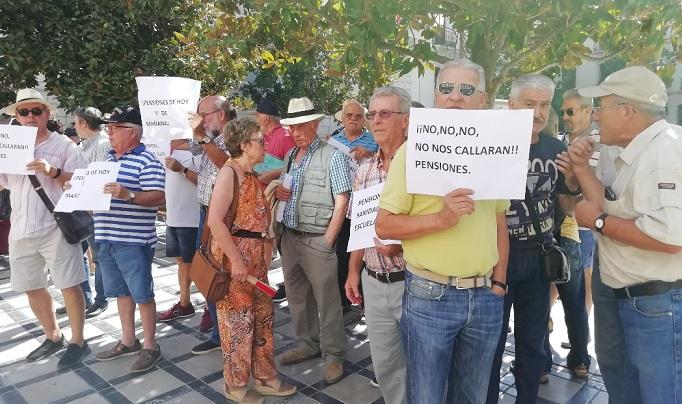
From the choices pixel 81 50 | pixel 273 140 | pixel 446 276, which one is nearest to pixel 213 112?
pixel 273 140

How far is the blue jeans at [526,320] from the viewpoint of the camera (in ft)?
9.12

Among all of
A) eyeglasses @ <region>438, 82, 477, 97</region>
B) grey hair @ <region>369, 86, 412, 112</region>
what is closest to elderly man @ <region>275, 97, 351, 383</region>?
grey hair @ <region>369, 86, 412, 112</region>

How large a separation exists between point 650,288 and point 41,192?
4.08 meters

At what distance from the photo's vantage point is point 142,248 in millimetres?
3789

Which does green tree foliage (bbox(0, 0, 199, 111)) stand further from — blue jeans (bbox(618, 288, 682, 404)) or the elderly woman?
blue jeans (bbox(618, 288, 682, 404))

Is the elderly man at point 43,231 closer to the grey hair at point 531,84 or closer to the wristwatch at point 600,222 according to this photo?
the grey hair at point 531,84

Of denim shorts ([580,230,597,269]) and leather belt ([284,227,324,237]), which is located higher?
leather belt ([284,227,324,237])

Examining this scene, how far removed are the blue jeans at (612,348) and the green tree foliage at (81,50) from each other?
239 inches

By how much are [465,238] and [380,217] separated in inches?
14.3

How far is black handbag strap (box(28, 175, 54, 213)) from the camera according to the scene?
12.6ft

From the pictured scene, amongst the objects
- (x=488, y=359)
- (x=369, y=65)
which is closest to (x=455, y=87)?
(x=488, y=359)

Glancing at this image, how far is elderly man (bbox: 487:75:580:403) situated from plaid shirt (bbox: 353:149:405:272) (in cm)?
68

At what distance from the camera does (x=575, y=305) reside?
11.8 ft

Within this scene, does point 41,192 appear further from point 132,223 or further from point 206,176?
point 206,176
